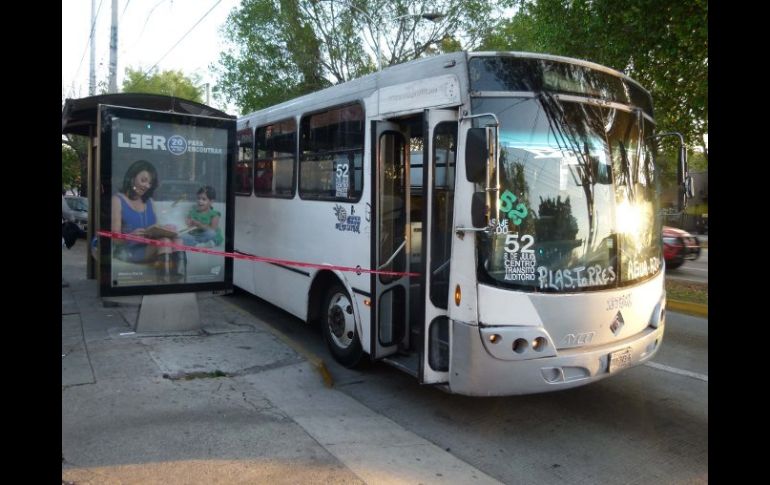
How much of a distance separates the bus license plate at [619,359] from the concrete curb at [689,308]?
563 cm

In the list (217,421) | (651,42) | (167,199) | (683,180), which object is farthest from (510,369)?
(651,42)

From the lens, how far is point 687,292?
443 inches

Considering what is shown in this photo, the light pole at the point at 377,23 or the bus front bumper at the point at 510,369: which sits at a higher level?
the light pole at the point at 377,23

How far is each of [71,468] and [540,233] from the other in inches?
143

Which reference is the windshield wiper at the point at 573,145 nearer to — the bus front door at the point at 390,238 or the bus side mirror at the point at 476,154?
the bus side mirror at the point at 476,154

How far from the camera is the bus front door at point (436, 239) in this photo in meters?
4.79

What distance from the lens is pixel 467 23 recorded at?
24.6 m

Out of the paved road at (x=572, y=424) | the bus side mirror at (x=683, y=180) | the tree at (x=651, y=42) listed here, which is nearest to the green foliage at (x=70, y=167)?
the tree at (x=651, y=42)

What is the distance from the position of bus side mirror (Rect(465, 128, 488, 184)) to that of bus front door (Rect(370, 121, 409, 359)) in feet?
4.24

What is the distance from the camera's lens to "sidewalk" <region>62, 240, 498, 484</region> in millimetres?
3994

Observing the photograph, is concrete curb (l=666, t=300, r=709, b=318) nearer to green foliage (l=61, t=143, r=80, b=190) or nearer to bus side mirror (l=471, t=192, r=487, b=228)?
bus side mirror (l=471, t=192, r=487, b=228)

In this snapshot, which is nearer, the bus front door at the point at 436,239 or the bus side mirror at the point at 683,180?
the bus front door at the point at 436,239

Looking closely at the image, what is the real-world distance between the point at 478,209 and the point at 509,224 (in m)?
0.28
